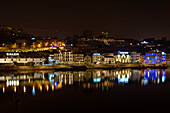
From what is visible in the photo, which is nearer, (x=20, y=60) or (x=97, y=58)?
(x=20, y=60)

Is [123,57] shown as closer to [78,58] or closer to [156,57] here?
[156,57]

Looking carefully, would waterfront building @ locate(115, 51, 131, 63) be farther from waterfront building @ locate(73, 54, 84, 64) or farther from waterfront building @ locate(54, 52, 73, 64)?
waterfront building @ locate(54, 52, 73, 64)

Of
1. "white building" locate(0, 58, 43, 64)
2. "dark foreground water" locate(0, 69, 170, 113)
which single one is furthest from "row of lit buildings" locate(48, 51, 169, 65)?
"dark foreground water" locate(0, 69, 170, 113)

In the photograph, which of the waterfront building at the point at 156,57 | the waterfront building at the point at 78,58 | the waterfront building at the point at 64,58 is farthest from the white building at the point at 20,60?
the waterfront building at the point at 156,57

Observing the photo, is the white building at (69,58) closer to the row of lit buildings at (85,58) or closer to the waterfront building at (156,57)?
the row of lit buildings at (85,58)

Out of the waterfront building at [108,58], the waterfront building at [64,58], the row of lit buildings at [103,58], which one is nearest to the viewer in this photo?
the waterfront building at [64,58]

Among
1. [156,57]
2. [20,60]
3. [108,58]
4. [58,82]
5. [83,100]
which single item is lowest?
[83,100]

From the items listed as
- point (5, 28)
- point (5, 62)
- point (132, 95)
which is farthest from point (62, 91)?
point (5, 28)

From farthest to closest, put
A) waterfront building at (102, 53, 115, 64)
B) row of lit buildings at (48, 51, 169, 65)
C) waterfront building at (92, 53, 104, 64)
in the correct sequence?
waterfront building at (102, 53, 115, 64), waterfront building at (92, 53, 104, 64), row of lit buildings at (48, 51, 169, 65)

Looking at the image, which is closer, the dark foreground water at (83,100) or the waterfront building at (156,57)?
the dark foreground water at (83,100)

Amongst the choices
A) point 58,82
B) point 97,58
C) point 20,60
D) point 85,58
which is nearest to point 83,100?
point 58,82

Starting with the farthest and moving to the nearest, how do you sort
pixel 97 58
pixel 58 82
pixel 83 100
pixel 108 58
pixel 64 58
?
pixel 108 58 → pixel 97 58 → pixel 64 58 → pixel 58 82 → pixel 83 100

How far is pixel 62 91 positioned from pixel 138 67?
1614 cm

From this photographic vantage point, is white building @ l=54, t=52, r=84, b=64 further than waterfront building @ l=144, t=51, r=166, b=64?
No
